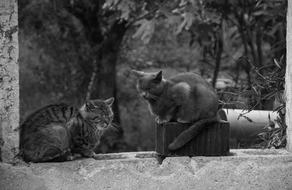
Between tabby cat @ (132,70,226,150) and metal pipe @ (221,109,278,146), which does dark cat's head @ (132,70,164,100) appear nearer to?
tabby cat @ (132,70,226,150)

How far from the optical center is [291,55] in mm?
4094

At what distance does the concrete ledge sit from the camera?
397 centimetres

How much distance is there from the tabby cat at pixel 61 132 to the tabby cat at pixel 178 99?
1.53 ft

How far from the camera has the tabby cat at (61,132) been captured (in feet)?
13.1

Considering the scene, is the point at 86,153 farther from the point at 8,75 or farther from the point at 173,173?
the point at 8,75

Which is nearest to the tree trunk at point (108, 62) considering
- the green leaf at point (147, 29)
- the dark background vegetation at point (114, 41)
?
the dark background vegetation at point (114, 41)

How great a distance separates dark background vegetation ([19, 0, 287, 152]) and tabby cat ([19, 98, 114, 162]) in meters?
2.07

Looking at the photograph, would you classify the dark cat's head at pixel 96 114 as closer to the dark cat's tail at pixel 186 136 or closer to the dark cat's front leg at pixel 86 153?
the dark cat's front leg at pixel 86 153

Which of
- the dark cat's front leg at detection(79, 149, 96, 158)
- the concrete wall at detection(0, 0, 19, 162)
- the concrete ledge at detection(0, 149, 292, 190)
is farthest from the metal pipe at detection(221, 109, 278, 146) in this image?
the concrete wall at detection(0, 0, 19, 162)

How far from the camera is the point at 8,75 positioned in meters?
3.87

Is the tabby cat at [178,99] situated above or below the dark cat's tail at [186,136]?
above

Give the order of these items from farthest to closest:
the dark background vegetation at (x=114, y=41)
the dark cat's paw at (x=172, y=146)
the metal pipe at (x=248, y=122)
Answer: the dark background vegetation at (x=114, y=41) < the metal pipe at (x=248, y=122) < the dark cat's paw at (x=172, y=146)

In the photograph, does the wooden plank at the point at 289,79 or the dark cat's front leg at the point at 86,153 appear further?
the dark cat's front leg at the point at 86,153

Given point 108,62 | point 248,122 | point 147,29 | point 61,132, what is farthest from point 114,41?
point 61,132
